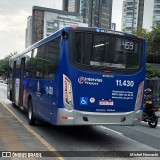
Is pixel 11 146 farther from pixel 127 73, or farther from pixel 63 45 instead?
pixel 127 73

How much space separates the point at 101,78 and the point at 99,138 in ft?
6.94

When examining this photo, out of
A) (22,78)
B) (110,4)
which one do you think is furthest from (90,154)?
(110,4)

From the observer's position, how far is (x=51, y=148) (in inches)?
337

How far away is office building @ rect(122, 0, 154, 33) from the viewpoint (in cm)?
10744

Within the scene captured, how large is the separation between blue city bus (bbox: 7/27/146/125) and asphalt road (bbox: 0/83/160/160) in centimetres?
61

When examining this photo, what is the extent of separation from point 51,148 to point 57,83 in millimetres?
1722

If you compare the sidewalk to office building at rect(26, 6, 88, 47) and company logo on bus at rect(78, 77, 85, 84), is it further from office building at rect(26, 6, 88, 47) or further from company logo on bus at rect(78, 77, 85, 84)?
office building at rect(26, 6, 88, 47)

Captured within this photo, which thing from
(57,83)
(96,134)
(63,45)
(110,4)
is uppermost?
(110,4)

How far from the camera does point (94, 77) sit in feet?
30.3

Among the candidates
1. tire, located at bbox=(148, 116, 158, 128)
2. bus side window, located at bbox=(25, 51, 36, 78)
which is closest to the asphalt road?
tire, located at bbox=(148, 116, 158, 128)

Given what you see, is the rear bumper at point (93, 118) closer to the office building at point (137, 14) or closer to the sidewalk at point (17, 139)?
the sidewalk at point (17, 139)

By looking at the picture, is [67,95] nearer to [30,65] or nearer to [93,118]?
[93,118]

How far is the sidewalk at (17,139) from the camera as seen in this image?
8.38 metres

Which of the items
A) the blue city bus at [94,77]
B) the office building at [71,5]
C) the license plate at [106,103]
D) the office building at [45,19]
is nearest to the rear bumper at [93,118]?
the blue city bus at [94,77]
